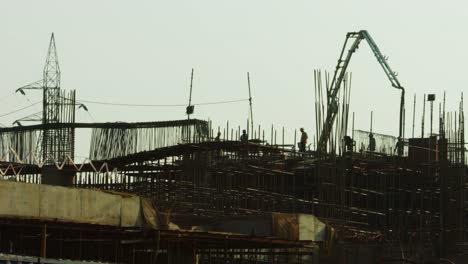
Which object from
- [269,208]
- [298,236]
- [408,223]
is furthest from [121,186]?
[408,223]

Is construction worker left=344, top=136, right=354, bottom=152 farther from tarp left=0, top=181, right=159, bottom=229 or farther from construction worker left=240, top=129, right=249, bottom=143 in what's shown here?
tarp left=0, top=181, right=159, bottom=229

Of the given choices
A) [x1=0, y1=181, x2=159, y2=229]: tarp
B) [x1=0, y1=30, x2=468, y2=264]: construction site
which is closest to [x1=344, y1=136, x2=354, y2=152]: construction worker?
[x1=0, y1=30, x2=468, y2=264]: construction site

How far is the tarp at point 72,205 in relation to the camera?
21797 millimetres

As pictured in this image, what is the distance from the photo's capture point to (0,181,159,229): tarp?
21797 mm

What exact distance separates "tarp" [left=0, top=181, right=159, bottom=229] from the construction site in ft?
0.10

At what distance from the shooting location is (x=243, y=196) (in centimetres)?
3691

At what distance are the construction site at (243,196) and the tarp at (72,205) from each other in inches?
1.2

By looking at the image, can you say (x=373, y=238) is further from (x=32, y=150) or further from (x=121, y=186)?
(x=32, y=150)

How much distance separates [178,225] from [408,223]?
576 inches

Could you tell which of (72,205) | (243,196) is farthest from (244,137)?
(72,205)

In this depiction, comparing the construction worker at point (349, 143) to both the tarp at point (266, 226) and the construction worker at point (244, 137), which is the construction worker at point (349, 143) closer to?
the construction worker at point (244, 137)

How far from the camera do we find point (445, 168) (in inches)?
1576

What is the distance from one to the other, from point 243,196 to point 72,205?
45.8 feet

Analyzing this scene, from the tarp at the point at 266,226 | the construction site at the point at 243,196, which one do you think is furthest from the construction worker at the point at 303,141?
the tarp at the point at 266,226
